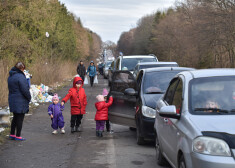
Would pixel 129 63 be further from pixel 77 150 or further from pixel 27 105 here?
pixel 77 150

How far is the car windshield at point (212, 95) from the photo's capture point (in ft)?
19.5

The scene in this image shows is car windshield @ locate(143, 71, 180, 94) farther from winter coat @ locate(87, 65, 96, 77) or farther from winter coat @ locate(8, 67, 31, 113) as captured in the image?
winter coat @ locate(87, 65, 96, 77)

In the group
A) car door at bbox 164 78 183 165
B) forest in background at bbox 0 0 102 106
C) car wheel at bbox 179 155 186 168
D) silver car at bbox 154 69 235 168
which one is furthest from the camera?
forest in background at bbox 0 0 102 106

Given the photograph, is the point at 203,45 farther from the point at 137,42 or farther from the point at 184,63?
the point at 137,42

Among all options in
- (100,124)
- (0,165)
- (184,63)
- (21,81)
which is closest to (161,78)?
(100,124)

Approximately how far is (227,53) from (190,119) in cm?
4491

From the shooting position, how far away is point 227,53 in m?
49.2

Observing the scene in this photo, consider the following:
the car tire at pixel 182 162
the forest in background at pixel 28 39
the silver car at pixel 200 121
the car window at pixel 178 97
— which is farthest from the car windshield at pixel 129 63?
the car tire at pixel 182 162

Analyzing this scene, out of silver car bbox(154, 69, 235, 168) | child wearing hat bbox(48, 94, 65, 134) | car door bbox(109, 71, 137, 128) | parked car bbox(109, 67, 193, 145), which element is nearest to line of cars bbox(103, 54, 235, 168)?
silver car bbox(154, 69, 235, 168)

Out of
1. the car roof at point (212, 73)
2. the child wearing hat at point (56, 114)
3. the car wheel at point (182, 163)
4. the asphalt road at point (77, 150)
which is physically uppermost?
the car roof at point (212, 73)

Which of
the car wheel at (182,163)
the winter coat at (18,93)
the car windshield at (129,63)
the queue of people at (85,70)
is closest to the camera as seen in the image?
the car wheel at (182,163)

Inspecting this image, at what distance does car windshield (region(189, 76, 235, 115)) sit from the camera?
596 cm

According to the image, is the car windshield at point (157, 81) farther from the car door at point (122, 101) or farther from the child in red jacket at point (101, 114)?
the child in red jacket at point (101, 114)

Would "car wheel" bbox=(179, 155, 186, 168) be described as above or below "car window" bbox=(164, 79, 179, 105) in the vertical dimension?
below
